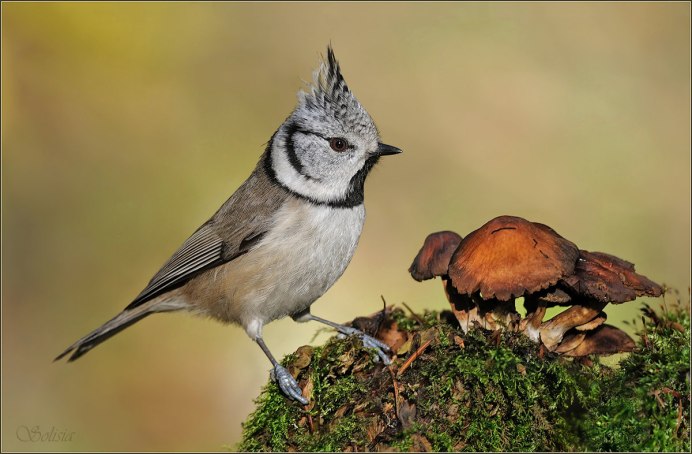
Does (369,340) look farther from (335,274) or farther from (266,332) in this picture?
(266,332)

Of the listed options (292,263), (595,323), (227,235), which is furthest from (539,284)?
(227,235)

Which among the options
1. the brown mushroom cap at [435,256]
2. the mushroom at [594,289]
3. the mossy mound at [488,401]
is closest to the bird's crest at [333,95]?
the brown mushroom cap at [435,256]

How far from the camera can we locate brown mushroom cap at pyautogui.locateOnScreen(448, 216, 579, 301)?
2109 millimetres

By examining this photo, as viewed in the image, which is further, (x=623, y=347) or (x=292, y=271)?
(x=292, y=271)

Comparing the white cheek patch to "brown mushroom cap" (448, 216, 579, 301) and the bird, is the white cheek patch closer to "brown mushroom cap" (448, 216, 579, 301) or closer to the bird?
the bird

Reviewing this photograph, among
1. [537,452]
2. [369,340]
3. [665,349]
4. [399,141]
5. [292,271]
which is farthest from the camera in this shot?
[399,141]

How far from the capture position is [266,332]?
4.66 meters

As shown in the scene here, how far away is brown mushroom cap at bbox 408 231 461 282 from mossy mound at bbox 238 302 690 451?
0.68 ft

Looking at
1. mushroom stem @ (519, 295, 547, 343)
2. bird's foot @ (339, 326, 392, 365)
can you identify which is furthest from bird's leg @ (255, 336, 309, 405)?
mushroom stem @ (519, 295, 547, 343)

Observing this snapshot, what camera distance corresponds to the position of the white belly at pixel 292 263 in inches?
127

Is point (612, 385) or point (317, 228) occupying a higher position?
point (317, 228)

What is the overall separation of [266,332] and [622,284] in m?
2.99

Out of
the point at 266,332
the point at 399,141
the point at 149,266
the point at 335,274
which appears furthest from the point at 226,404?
the point at 399,141

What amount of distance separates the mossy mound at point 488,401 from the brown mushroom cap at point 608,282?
20 cm
